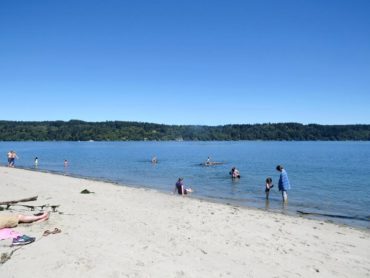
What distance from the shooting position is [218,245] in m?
10.0

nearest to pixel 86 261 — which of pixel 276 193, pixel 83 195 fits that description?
pixel 83 195

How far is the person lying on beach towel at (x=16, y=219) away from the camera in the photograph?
10.7m

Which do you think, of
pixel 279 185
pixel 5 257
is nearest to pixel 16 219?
pixel 5 257

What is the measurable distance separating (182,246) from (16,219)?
558 cm

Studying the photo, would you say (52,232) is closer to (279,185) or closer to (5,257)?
(5,257)

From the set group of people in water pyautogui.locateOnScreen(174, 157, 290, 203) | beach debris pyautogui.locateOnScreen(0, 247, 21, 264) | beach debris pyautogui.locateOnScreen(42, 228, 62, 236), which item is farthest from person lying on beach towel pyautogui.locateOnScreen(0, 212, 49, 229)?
group of people in water pyautogui.locateOnScreen(174, 157, 290, 203)

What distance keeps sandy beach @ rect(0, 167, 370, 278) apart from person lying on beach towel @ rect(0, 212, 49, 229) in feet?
0.75

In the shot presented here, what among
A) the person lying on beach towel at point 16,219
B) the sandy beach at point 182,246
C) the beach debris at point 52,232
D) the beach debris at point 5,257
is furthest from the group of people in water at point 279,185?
the beach debris at point 5,257

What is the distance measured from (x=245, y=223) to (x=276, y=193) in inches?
501

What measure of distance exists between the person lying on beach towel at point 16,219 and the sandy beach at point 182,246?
229mm

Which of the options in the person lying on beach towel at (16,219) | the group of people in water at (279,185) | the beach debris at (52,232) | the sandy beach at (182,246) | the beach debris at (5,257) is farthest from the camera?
the group of people in water at (279,185)

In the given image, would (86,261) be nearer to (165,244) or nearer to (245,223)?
(165,244)

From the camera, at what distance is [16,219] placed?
1109 cm

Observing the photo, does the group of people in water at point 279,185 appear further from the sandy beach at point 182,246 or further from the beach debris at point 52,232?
the beach debris at point 52,232
